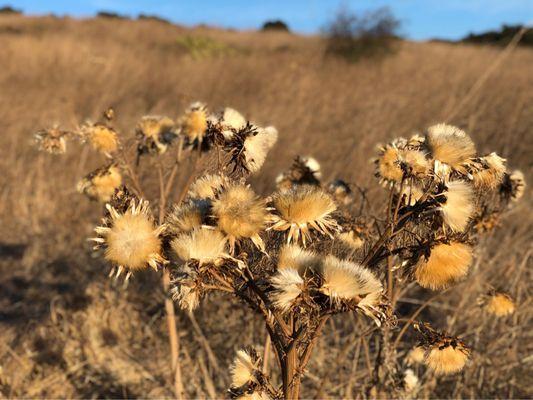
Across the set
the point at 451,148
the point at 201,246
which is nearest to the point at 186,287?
the point at 201,246

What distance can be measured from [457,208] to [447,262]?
79 mm

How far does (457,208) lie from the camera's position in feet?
2.13

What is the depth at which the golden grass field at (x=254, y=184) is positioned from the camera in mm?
1882

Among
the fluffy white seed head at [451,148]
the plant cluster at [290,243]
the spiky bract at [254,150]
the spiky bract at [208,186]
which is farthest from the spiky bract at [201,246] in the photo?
the fluffy white seed head at [451,148]

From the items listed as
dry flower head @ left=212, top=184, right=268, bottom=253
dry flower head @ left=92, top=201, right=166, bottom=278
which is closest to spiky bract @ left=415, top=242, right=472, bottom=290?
dry flower head @ left=212, top=184, right=268, bottom=253

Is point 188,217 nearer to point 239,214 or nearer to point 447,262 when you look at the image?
point 239,214

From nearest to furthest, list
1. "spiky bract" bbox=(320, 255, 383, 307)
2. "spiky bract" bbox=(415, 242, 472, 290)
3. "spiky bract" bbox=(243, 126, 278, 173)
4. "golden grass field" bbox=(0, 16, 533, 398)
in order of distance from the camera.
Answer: "spiky bract" bbox=(320, 255, 383, 307) → "spiky bract" bbox=(415, 242, 472, 290) → "spiky bract" bbox=(243, 126, 278, 173) → "golden grass field" bbox=(0, 16, 533, 398)

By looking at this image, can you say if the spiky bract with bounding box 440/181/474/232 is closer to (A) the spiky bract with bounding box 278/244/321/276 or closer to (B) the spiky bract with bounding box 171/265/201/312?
(A) the spiky bract with bounding box 278/244/321/276

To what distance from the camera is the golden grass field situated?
188cm

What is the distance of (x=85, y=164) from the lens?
4.09 meters

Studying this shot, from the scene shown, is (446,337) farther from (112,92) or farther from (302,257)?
(112,92)

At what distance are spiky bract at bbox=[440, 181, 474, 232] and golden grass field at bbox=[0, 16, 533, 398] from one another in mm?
501

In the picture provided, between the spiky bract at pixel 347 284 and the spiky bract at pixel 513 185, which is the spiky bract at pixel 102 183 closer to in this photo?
the spiky bract at pixel 347 284

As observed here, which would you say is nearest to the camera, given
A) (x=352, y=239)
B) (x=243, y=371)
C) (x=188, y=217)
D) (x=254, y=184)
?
(x=188, y=217)
